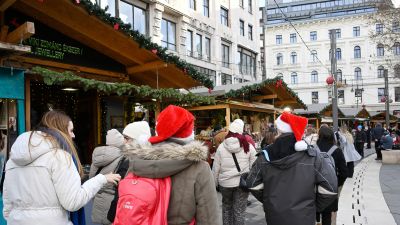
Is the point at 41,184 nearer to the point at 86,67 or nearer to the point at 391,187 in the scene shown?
the point at 86,67

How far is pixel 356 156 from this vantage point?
946 centimetres

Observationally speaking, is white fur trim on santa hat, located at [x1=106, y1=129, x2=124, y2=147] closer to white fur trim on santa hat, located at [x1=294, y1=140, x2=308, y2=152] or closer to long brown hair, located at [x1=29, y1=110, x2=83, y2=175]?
long brown hair, located at [x1=29, y1=110, x2=83, y2=175]

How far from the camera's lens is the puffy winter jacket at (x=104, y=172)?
14.1ft

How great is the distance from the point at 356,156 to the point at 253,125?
18.4 ft

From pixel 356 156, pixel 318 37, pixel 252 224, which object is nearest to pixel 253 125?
pixel 356 156

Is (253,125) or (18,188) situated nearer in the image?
(18,188)

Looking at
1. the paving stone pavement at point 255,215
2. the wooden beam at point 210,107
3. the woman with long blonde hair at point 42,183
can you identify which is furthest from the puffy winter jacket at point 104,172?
the wooden beam at point 210,107

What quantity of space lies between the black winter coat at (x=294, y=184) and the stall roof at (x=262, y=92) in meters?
7.98

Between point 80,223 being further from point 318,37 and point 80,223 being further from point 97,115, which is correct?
point 318,37

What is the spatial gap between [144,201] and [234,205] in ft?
12.4

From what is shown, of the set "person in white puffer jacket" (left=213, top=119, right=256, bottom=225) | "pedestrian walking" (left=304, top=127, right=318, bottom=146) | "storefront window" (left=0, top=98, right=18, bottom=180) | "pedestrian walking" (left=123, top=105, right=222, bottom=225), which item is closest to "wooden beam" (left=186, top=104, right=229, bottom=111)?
"pedestrian walking" (left=304, top=127, right=318, bottom=146)

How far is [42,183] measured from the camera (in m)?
2.76

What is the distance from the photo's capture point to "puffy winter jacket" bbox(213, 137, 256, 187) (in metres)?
5.78

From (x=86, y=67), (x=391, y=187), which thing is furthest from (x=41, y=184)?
(x=391, y=187)
